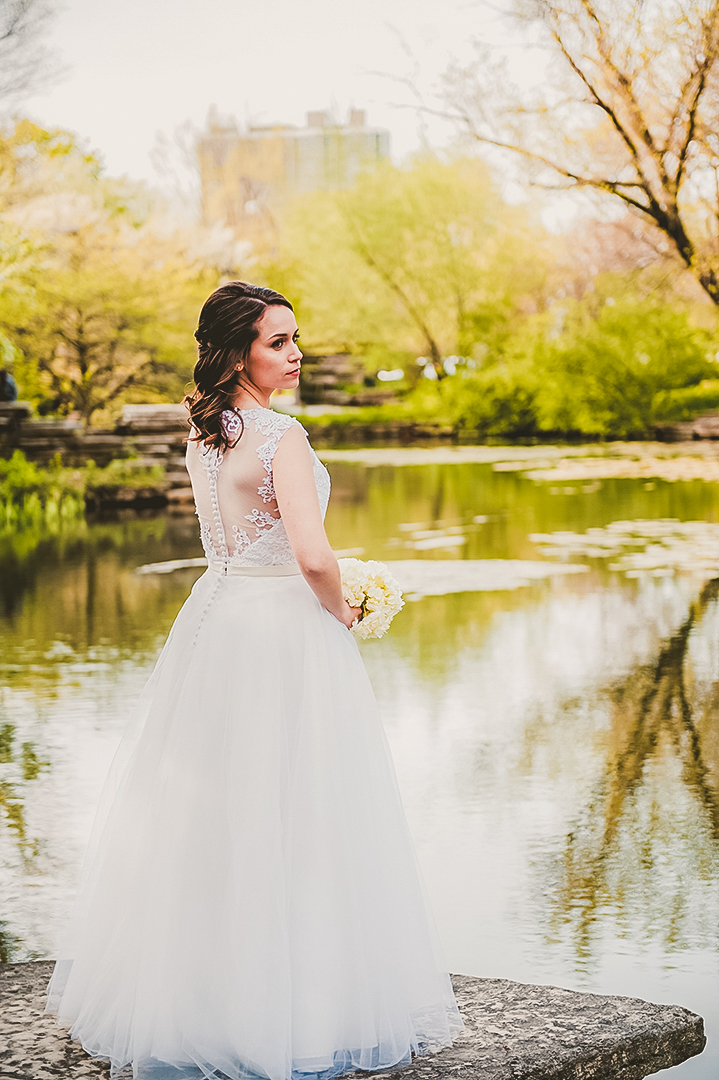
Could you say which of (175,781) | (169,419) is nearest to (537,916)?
(175,781)

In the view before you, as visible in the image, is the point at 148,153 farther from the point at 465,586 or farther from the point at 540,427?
the point at 465,586

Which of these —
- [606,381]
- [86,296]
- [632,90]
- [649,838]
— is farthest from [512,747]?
[606,381]

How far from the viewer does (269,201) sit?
37.5 m

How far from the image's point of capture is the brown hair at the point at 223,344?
2.45 meters

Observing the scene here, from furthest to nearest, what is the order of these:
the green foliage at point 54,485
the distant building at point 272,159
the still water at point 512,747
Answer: the distant building at point 272,159
the green foliage at point 54,485
the still water at point 512,747

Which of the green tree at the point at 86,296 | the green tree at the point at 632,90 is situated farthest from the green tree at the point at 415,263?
the green tree at the point at 632,90

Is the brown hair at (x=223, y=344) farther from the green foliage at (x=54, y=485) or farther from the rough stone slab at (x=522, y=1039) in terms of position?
the green foliage at (x=54, y=485)

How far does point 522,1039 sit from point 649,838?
5.88 ft

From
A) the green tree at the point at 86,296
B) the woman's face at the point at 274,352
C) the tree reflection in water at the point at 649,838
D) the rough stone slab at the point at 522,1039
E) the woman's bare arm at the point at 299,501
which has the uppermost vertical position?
the green tree at the point at 86,296

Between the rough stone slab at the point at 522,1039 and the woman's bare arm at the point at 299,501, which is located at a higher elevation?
the woman's bare arm at the point at 299,501

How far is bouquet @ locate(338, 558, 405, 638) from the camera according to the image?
2580 mm

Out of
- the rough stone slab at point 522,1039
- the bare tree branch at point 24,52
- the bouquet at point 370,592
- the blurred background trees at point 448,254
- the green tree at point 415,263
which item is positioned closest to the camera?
the rough stone slab at point 522,1039

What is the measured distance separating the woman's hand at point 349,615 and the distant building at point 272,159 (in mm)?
32247

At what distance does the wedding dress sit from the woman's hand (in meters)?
0.02
